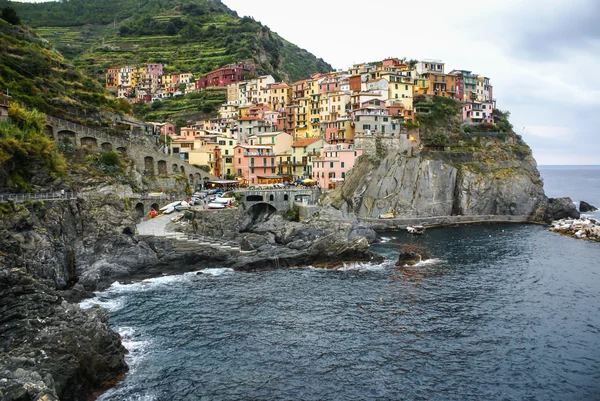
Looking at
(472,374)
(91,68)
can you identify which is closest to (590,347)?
(472,374)

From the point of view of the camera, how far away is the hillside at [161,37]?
460ft

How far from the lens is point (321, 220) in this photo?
201 ft

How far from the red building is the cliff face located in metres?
59.3

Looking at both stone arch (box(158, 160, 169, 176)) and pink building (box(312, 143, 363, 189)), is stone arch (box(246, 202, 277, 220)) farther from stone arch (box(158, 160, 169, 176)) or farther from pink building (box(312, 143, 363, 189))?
stone arch (box(158, 160, 169, 176))

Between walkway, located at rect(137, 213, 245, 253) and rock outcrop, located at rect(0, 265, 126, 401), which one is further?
walkway, located at rect(137, 213, 245, 253)

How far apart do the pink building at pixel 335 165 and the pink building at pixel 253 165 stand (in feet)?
21.8

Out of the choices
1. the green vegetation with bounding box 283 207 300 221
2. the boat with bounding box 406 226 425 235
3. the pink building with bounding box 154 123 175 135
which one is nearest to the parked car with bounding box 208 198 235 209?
the green vegetation with bounding box 283 207 300 221

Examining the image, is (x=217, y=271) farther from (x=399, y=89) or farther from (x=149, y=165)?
(x=399, y=89)

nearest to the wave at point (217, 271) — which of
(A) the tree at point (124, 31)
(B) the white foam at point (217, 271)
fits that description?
(B) the white foam at point (217, 271)

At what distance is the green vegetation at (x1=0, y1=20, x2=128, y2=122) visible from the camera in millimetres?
60281

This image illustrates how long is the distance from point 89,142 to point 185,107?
56059mm

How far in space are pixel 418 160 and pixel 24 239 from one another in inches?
2292

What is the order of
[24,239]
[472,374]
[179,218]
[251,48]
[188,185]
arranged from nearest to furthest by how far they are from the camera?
[472,374] → [24,239] → [179,218] → [188,185] → [251,48]

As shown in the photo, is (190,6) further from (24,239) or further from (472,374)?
(472,374)
